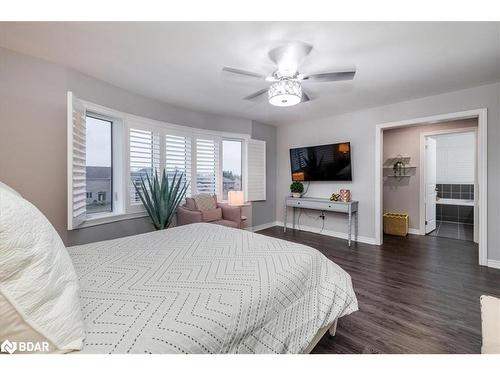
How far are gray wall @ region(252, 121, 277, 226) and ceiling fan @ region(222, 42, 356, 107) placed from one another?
2.54 m

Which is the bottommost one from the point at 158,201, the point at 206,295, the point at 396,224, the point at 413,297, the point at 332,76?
the point at 413,297

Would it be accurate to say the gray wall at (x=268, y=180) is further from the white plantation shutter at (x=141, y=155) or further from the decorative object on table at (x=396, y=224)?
the decorative object on table at (x=396, y=224)

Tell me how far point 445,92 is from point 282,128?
2.77m

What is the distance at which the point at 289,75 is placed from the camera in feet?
6.86

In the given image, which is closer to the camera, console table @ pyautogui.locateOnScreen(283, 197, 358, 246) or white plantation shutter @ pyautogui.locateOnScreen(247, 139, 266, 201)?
console table @ pyautogui.locateOnScreen(283, 197, 358, 246)

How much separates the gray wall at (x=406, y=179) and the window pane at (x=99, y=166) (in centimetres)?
512

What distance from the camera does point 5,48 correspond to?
203 cm

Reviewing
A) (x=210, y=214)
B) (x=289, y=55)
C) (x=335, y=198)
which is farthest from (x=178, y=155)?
(x=335, y=198)

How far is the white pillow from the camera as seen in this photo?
0.63m

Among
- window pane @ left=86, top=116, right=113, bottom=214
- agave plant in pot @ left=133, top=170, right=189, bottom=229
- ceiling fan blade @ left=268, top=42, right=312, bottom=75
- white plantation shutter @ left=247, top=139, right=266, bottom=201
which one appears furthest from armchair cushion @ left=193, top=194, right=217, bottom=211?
ceiling fan blade @ left=268, top=42, right=312, bottom=75

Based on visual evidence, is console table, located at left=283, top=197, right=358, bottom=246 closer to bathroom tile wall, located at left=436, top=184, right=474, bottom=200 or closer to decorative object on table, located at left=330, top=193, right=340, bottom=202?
decorative object on table, located at left=330, top=193, right=340, bottom=202

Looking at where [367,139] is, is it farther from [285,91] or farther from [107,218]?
[107,218]

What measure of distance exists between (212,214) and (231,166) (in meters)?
1.31
